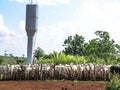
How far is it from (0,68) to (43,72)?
3161mm

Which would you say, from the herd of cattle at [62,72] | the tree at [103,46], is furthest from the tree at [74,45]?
the herd of cattle at [62,72]

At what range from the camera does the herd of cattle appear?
29344 mm

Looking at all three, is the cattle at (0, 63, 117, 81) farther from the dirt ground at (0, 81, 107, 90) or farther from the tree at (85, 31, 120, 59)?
the tree at (85, 31, 120, 59)

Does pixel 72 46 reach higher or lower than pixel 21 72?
higher

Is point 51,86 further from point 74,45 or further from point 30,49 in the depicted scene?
point 74,45

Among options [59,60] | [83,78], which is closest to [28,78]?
[83,78]

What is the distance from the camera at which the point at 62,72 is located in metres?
29.4

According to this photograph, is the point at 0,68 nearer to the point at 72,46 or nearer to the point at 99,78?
the point at 99,78

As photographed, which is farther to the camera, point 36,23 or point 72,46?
point 72,46

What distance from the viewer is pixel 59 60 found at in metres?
35.8

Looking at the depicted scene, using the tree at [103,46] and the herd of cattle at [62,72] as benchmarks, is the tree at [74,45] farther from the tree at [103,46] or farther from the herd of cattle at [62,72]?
the herd of cattle at [62,72]

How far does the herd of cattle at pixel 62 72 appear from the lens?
29344mm

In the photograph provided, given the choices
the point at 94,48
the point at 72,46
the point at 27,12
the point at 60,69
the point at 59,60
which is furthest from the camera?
the point at 72,46

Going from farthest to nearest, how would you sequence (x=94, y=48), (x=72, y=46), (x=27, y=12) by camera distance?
1. (x=72, y=46)
2. (x=94, y=48)
3. (x=27, y=12)
